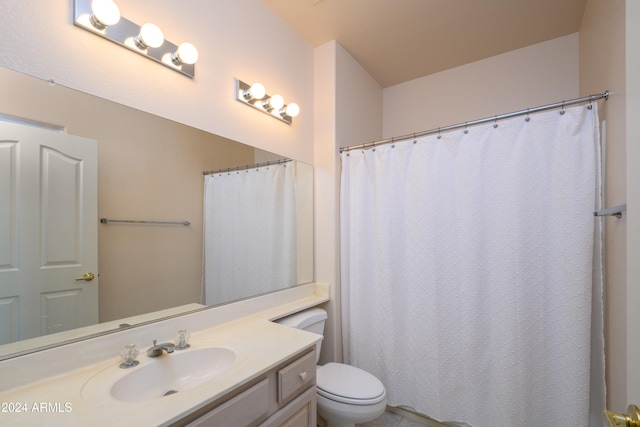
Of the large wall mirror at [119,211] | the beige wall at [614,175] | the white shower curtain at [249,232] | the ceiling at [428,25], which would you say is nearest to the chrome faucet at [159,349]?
the large wall mirror at [119,211]

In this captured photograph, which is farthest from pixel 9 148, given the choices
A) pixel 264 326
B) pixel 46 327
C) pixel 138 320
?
pixel 264 326

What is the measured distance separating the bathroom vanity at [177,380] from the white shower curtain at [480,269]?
0.80m

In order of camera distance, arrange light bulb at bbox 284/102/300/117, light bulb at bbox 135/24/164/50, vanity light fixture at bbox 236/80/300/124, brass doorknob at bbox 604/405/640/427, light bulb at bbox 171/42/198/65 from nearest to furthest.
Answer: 1. brass doorknob at bbox 604/405/640/427
2. light bulb at bbox 135/24/164/50
3. light bulb at bbox 171/42/198/65
4. vanity light fixture at bbox 236/80/300/124
5. light bulb at bbox 284/102/300/117

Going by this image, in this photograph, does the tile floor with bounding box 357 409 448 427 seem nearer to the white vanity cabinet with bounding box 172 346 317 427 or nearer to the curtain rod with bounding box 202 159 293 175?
the white vanity cabinet with bounding box 172 346 317 427

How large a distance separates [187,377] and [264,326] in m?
0.39

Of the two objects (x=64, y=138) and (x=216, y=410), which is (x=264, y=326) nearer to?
(x=216, y=410)

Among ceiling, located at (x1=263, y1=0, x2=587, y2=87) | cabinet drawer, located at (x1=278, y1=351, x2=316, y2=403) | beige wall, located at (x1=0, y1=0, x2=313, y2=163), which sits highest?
ceiling, located at (x1=263, y1=0, x2=587, y2=87)

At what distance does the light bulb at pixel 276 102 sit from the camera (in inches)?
67.1

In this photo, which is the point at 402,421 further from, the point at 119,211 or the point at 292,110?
the point at 292,110

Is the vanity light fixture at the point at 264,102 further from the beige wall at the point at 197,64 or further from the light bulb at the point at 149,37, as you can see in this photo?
the light bulb at the point at 149,37

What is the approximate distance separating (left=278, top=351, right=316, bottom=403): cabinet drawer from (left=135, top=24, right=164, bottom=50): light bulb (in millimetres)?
1382

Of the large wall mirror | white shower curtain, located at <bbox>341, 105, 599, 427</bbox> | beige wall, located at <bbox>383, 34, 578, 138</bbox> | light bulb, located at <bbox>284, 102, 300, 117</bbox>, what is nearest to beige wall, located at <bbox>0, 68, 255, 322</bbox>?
the large wall mirror

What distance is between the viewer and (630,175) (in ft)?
1.86

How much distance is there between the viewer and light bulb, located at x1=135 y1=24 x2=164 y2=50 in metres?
1.09
